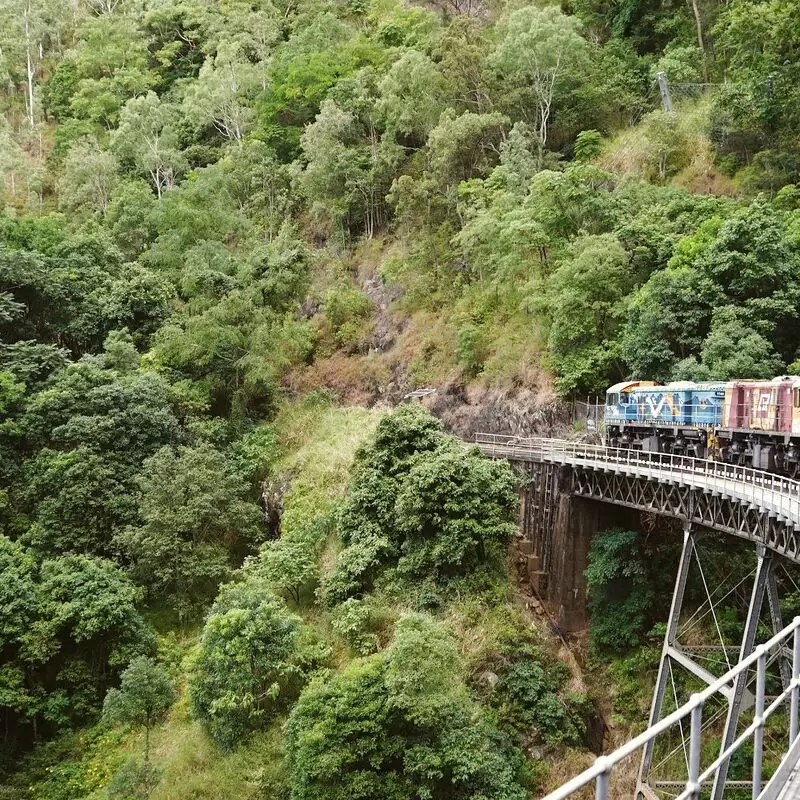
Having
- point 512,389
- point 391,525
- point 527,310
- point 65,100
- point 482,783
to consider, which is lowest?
point 482,783

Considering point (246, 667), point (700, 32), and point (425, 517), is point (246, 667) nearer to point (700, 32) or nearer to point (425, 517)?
point (425, 517)

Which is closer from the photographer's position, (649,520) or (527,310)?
(649,520)

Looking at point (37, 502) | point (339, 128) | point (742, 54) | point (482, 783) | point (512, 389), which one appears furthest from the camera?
point (339, 128)

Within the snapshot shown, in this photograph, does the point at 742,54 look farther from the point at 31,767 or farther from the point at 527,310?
the point at 31,767

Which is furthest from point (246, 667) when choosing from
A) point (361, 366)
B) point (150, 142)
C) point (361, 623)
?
point (150, 142)

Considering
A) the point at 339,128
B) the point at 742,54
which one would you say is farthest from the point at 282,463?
the point at 742,54

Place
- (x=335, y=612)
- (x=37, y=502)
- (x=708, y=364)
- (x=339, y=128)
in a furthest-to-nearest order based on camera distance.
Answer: (x=339, y=128) → (x=37, y=502) → (x=708, y=364) → (x=335, y=612)
